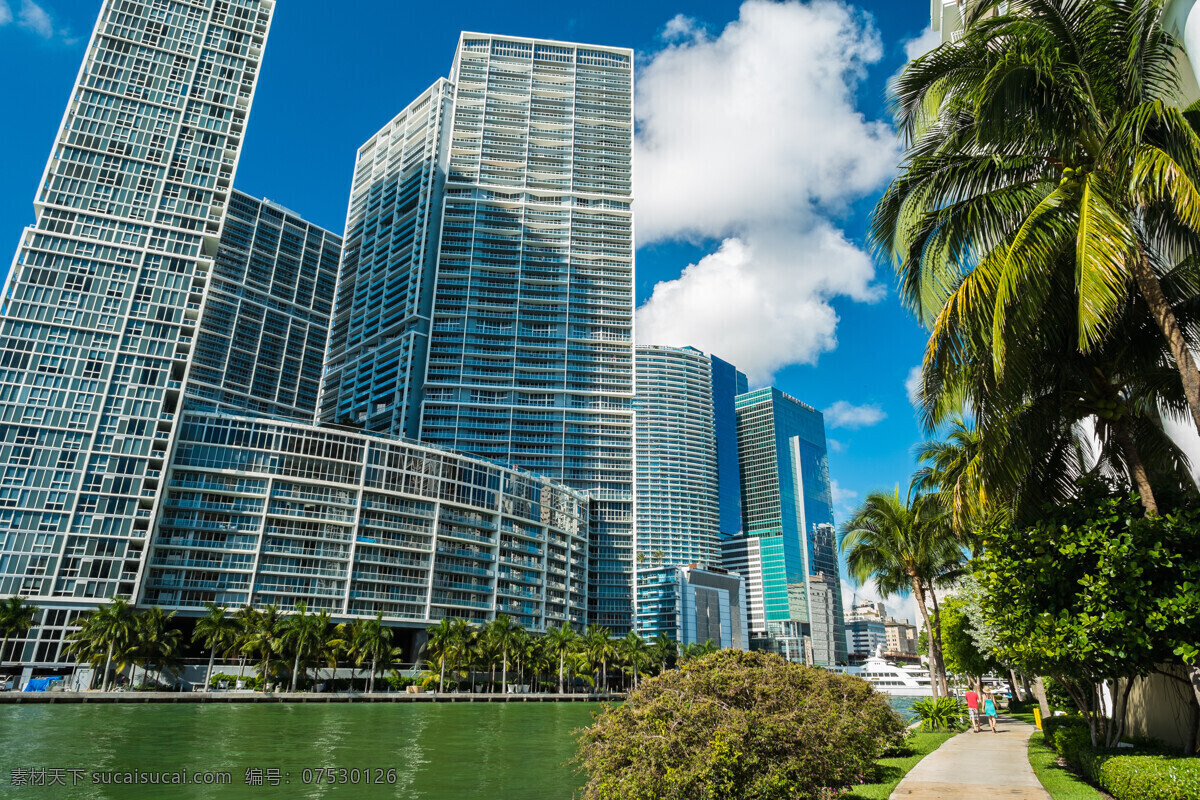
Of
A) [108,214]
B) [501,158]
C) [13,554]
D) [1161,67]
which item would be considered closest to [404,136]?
[501,158]

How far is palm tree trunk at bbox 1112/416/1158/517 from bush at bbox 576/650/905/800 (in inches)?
265

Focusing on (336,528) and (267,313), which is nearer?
(336,528)

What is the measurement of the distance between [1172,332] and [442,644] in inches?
A: 3381

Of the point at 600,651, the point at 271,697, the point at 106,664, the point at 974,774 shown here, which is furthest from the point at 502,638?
the point at 974,774

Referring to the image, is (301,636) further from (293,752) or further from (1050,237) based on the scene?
(1050,237)

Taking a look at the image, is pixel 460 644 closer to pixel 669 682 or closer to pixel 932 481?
pixel 932 481

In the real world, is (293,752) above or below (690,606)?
below

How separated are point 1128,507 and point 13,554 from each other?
306 ft

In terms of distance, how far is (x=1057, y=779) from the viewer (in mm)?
16031

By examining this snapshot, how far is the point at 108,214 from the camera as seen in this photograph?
8944 cm

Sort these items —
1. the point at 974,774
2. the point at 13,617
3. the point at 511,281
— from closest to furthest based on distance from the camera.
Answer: the point at 974,774 < the point at 13,617 < the point at 511,281

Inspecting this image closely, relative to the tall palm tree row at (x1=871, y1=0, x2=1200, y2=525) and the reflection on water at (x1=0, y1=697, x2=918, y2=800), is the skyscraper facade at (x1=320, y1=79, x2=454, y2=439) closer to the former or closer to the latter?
the reflection on water at (x1=0, y1=697, x2=918, y2=800)

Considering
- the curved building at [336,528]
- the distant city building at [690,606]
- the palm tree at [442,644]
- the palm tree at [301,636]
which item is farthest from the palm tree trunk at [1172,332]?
the distant city building at [690,606]

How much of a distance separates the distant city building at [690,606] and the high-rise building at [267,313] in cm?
9387
